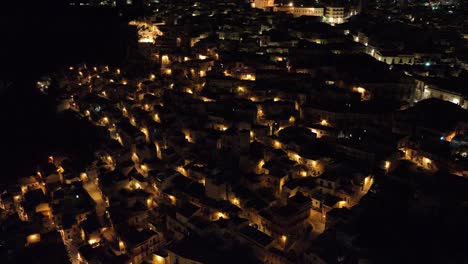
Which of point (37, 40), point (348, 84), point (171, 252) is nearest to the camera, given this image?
point (171, 252)

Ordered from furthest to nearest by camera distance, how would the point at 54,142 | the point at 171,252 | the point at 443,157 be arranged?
the point at 54,142
the point at 443,157
the point at 171,252

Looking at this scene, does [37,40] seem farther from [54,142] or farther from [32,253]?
[32,253]

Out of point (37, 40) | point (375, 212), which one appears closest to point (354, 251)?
point (375, 212)

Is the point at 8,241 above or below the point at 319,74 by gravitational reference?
below

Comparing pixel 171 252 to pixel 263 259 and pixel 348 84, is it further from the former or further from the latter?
pixel 348 84

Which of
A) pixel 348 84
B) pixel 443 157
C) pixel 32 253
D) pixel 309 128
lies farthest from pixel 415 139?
pixel 32 253

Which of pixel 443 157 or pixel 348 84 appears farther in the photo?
pixel 348 84

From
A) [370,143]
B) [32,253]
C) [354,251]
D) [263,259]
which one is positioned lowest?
[32,253]
